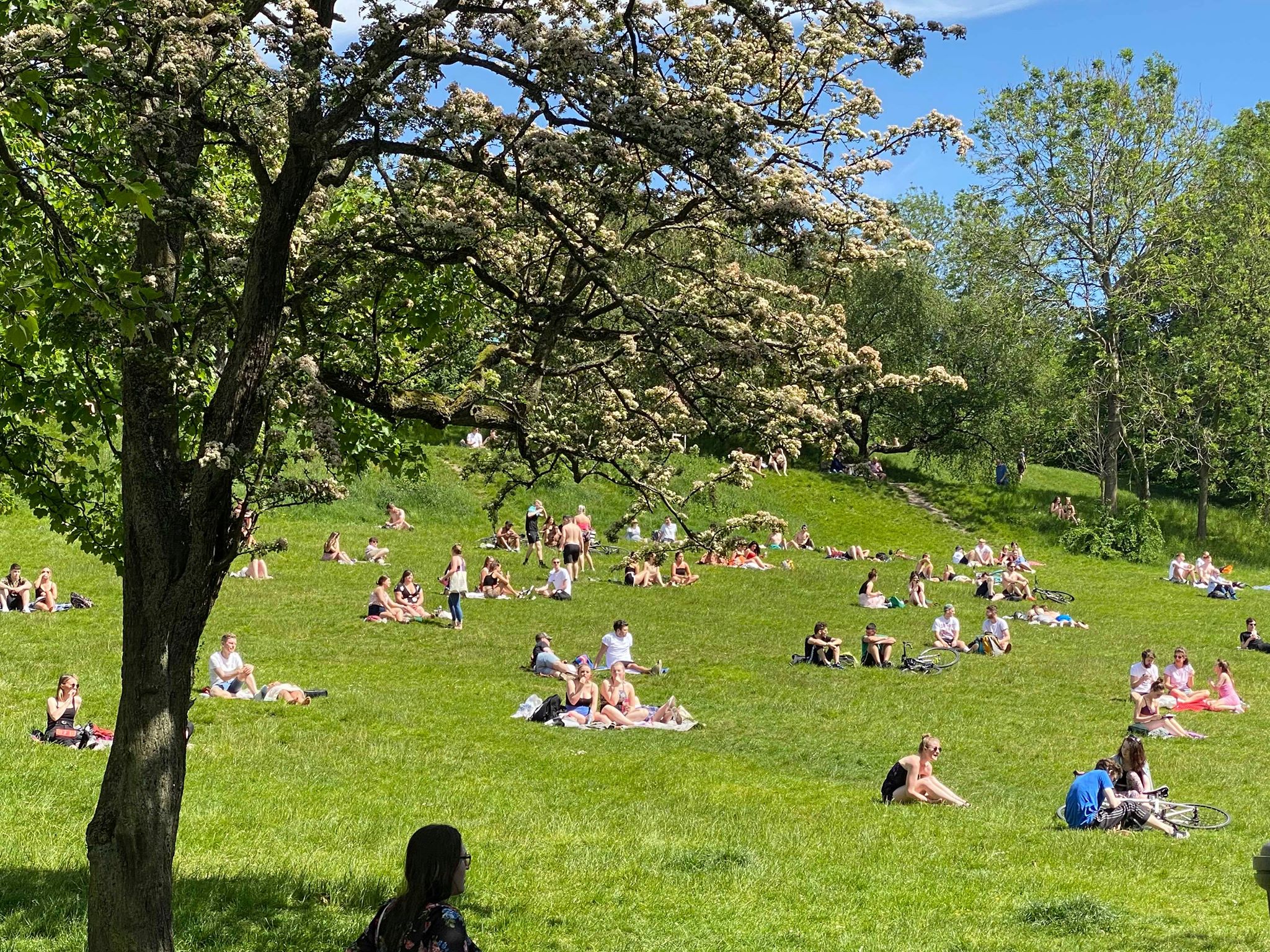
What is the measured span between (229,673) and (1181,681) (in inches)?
715

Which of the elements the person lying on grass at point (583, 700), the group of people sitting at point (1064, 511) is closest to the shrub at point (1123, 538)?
the group of people sitting at point (1064, 511)

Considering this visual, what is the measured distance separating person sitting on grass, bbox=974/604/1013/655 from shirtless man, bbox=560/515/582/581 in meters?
11.0

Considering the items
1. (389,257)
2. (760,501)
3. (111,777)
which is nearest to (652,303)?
(389,257)

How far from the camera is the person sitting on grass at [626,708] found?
2231 centimetres

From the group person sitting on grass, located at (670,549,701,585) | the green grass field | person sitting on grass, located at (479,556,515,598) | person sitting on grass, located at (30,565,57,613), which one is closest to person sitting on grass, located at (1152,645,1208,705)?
the green grass field

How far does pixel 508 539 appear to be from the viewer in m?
39.7

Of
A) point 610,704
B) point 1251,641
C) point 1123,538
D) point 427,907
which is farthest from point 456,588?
point 1123,538

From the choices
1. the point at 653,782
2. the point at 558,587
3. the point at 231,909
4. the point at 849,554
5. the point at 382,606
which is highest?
the point at 849,554

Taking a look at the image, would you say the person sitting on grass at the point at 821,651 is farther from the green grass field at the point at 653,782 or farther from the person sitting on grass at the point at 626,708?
the person sitting on grass at the point at 626,708

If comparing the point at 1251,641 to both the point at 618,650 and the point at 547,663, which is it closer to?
the point at 618,650

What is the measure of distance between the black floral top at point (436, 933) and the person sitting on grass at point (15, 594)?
2367cm

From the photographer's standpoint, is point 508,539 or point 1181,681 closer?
point 1181,681

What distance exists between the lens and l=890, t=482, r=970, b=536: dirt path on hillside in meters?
53.2

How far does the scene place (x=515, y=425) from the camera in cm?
912
